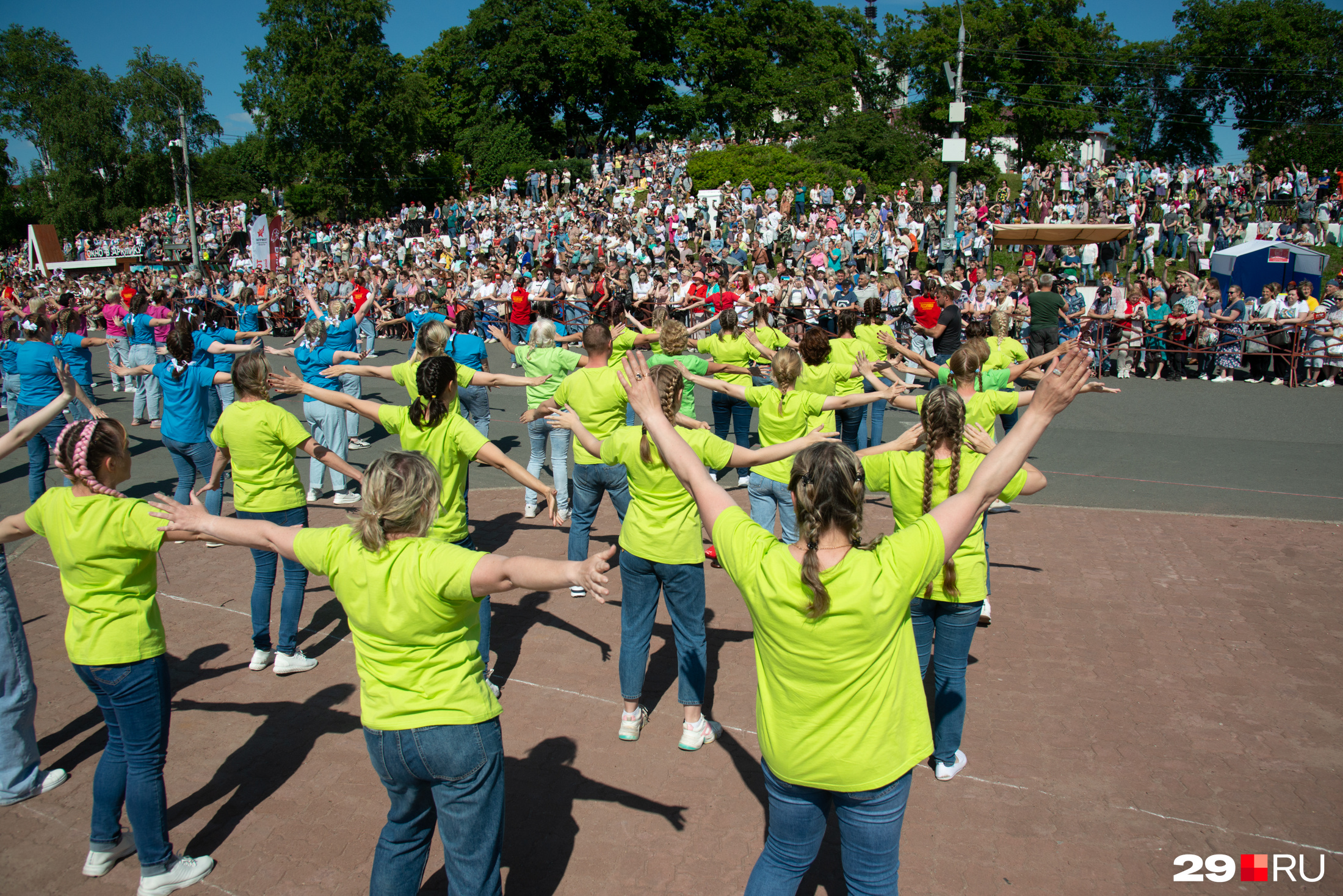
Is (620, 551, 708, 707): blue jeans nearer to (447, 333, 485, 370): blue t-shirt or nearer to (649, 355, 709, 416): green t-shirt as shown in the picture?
(649, 355, 709, 416): green t-shirt

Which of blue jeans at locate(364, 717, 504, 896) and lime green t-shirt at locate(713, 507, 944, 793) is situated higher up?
lime green t-shirt at locate(713, 507, 944, 793)

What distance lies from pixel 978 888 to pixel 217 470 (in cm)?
499

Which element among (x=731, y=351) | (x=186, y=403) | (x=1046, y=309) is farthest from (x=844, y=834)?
(x=1046, y=309)

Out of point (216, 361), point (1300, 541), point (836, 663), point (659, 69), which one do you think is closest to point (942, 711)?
point (836, 663)

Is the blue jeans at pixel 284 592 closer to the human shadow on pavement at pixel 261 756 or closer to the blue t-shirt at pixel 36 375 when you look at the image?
the human shadow on pavement at pixel 261 756

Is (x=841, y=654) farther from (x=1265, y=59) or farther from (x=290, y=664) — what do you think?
(x=1265, y=59)

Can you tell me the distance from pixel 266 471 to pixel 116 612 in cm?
193

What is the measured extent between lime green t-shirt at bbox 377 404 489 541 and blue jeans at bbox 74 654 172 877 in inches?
62.1

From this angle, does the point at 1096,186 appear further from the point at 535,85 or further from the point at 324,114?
the point at 324,114

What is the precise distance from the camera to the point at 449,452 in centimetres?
474

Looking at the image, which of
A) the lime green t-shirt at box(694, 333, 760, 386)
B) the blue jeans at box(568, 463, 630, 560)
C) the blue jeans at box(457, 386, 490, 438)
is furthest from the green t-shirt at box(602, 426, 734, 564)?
the blue jeans at box(457, 386, 490, 438)

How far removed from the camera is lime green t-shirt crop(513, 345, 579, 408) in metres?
7.77

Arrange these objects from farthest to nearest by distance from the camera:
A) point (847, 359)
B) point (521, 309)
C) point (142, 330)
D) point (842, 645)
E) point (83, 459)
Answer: point (521, 309)
point (142, 330)
point (847, 359)
point (83, 459)
point (842, 645)

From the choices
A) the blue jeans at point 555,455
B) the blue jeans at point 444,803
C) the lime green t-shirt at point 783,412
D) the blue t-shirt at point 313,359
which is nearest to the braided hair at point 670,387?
the lime green t-shirt at point 783,412
